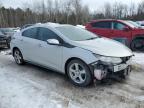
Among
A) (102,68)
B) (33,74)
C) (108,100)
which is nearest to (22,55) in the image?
(33,74)

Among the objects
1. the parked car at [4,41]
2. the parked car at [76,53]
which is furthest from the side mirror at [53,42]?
the parked car at [4,41]

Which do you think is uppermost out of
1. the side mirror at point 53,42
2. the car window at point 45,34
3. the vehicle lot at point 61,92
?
the car window at point 45,34

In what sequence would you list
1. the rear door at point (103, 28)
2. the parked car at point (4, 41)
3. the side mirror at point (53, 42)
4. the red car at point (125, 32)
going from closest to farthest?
the side mirror at point (53, 42) < the red car at point (125, 32) < the rear door at point (103, 28) < the parked car at point (4, 41)

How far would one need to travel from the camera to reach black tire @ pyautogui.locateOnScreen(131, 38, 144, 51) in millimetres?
10602

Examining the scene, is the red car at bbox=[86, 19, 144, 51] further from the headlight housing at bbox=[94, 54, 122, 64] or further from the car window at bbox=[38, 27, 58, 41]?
the headlight housing at bbox=[94, 54, 122, 64]

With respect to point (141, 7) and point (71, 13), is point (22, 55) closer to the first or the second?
point (71, 13)

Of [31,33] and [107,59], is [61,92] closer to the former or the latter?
[107,59]

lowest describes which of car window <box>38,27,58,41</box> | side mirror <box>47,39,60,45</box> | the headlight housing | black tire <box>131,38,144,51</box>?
black tire <box>131,38,144,51</box>

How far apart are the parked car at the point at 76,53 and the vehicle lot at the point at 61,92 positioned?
0.31 m

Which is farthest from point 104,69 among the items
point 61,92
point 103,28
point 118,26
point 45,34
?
point 103,28

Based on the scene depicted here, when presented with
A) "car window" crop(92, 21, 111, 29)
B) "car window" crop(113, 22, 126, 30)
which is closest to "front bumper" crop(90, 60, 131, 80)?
"car window" crop(113, 22, 126, 30)

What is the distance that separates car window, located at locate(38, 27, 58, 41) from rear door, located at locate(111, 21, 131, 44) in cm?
542

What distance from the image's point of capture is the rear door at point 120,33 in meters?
10.7

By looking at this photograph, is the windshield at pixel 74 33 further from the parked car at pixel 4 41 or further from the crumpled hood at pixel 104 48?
the parked car at pixel 4 41
